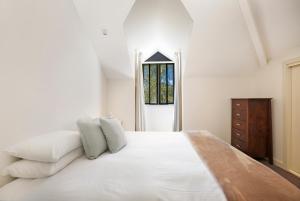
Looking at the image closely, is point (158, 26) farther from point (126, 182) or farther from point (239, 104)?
point (126, 182)

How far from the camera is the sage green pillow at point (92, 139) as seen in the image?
172cm

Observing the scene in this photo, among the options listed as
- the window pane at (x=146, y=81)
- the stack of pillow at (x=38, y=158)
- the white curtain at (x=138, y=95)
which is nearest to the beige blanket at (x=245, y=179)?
the stack of pillow at (x=38, y=158)

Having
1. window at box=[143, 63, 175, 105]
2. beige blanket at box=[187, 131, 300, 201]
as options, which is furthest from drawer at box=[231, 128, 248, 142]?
beige blanket at box=[187, 131, 300, 201]

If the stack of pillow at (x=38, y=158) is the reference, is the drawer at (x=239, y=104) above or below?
above

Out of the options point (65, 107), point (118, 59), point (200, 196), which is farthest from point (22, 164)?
point (118, 59)

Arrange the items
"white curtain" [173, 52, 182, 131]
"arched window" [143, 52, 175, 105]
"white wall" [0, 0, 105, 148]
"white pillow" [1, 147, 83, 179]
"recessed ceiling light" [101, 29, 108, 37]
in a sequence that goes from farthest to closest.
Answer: "arched window" [143, 52, 175, 105]
"white curtain" [173, 52, 182, 131]
"recessed ceiling light" [101, 29, 108, 37]
"white wall" [0, 0, 105, 148]
"white pillow" [1, 147, 83, 179]

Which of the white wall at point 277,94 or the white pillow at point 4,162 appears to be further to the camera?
the white wall at point 277,94

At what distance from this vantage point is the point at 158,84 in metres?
4.80

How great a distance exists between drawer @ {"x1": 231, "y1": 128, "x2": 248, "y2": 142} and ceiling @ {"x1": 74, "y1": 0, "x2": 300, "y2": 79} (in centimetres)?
118

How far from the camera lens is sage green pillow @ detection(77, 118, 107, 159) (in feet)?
5.63

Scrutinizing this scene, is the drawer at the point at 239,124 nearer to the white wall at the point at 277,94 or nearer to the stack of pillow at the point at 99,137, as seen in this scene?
the white wall at the point at 277,94

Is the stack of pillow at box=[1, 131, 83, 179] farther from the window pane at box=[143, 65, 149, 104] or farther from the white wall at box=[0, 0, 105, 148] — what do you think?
the window pane at box=[143, 65, 149, 104]

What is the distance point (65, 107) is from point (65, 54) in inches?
24.7

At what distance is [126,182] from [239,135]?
121 inches
